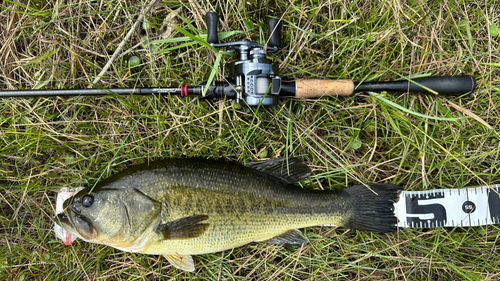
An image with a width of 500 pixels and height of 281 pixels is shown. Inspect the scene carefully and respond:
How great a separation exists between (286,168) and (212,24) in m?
1.40

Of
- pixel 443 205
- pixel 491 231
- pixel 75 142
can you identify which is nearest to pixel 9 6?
pixel 75 142

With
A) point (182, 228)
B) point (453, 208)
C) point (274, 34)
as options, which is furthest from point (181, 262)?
point (453, 208)

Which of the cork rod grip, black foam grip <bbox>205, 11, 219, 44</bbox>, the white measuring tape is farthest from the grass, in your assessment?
black foam grip <bbox>205, 11, 219, 44</bbox>

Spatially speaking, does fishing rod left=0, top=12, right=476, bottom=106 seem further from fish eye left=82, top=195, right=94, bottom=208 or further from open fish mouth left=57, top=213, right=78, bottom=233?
open fish mouth left=57, top=213, right=78, bottom=233

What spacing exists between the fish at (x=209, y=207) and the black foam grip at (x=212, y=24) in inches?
40.1

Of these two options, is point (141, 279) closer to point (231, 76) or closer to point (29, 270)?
point (29, 270)

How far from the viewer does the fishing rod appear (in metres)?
2.34

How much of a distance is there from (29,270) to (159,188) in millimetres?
1684

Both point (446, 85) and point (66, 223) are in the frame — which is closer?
point (66, 223)

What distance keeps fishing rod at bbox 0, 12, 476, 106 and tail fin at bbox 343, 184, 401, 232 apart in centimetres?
89

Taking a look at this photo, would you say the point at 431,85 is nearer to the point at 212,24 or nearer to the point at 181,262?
the point at 212,24

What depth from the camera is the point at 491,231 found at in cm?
274

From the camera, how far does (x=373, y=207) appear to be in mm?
2625

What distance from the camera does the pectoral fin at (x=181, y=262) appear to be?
8.52 ft
